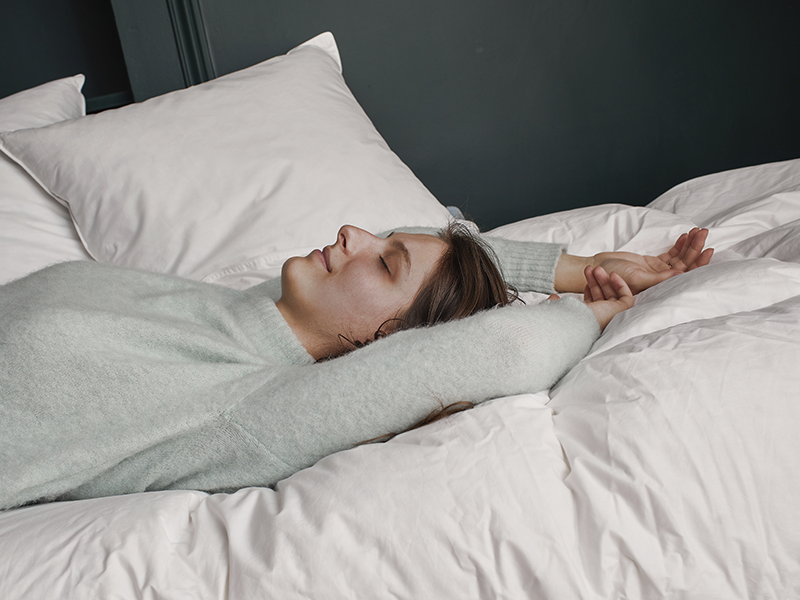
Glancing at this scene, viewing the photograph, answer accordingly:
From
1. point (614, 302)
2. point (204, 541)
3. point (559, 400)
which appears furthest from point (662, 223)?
point (204, 541)

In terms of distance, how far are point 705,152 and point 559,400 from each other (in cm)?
171

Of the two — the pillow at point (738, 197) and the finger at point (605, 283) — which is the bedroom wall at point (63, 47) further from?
the pillow at point (738, 197)

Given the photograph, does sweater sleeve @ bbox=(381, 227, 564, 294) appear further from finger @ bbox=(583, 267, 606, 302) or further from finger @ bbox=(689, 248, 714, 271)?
finger @ bbox=(689, 248, 714, 271)

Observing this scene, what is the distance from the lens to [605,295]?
934 millimetres

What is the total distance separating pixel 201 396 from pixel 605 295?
0.64 meters

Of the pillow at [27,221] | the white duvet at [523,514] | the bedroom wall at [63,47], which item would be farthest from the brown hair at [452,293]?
the bedroom wall at [63,47]

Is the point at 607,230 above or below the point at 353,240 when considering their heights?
below

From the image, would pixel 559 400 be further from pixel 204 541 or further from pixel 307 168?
pixel 307 168

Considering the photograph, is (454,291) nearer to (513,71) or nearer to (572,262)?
(572,262)

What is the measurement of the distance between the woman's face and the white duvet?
31 cm

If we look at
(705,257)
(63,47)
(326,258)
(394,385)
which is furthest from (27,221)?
(705,257)

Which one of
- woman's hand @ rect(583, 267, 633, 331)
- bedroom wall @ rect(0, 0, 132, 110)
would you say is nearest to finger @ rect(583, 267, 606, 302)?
woman's hand @ rect(583, 267, 633, 331)

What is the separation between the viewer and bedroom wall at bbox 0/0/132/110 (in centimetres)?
162

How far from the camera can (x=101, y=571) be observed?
473mm
